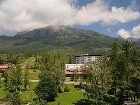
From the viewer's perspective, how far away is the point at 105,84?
112 m

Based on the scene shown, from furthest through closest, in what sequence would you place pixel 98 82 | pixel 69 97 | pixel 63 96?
1. pixel 63 96
2. pixel 69 97
3. pixel 98 82

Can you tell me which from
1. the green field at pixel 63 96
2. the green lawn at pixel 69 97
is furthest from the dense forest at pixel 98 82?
the green lawn at pixel 69 97

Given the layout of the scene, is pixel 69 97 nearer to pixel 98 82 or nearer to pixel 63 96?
pixel 63 96

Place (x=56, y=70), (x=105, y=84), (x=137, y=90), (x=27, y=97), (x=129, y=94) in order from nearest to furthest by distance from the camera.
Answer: (x=105, y=84), (x=137, y=90), (x=129, y=94), (x=27, y=97), (x=56, y=70)

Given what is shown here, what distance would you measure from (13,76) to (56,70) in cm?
2123

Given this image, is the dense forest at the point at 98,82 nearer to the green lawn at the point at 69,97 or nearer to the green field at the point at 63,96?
the green field at the point at 63,96

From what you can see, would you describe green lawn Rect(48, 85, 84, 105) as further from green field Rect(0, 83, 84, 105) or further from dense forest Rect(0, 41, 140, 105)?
dense forest Rect(0, 41, 140, 105)

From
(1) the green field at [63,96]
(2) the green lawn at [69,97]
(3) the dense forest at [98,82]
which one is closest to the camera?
(3) the dense forest at [98,82]

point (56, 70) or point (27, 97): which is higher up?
point (56, 70)

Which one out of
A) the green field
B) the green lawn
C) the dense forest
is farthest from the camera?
the green field

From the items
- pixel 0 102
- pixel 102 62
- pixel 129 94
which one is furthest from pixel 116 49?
pixel 0 102

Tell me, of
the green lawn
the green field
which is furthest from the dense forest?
the green lawn

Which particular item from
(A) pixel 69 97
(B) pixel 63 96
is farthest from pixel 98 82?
(B) pixel 63 96

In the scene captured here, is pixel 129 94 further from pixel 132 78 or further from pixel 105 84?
pixel 105 84
